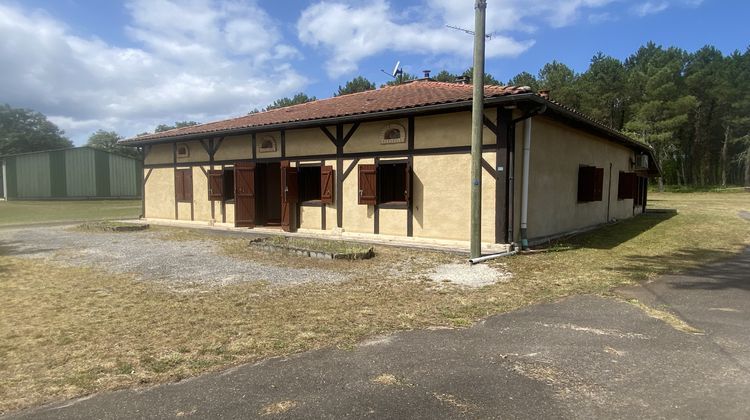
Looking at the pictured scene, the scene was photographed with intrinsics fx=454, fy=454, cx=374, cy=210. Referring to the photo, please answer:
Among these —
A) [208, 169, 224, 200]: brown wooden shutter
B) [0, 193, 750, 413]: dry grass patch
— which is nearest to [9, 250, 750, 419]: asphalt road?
[0, 193, 750, 413]: dry grass patch

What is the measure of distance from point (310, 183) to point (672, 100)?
45.1m

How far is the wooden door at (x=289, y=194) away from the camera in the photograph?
477 inches

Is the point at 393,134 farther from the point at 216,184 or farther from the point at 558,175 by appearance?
the point at 216,184

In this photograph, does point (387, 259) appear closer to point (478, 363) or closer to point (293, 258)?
point (293, 258)

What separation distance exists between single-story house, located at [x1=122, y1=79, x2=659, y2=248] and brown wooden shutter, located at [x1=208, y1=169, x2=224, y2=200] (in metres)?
0.03

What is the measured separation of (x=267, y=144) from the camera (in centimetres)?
1301

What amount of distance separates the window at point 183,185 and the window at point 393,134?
25.7 ft

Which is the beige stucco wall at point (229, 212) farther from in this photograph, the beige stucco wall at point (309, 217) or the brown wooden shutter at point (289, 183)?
the beige stucco wall at point (309, 217)

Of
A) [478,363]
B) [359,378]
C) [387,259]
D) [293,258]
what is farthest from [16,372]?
[387,259]

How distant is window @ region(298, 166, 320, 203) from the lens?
12.8 metres

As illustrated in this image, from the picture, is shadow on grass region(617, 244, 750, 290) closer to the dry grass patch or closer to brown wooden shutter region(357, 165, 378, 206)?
the dry grass patch

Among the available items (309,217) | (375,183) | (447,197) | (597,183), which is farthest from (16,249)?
(597,183)

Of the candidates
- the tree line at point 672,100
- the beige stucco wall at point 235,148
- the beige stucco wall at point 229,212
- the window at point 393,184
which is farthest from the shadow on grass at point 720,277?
the tree line at point 672,100

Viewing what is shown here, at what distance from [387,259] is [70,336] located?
5.17m
